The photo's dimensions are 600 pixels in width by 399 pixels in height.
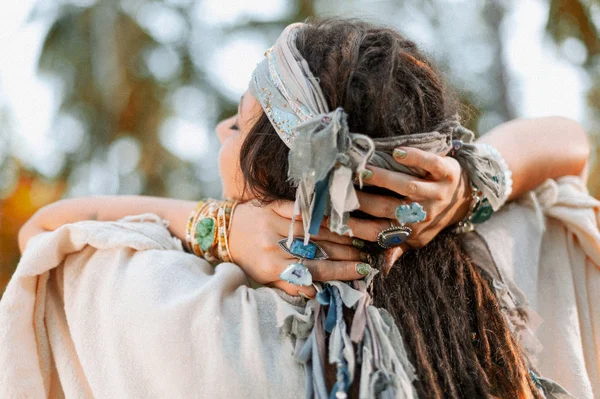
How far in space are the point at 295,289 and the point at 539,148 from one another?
1.01 m

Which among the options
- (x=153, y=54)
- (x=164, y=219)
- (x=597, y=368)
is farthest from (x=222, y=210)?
(x=153, y=54)

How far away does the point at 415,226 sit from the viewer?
5.45ft

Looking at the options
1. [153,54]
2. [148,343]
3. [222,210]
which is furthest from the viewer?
[153,54]

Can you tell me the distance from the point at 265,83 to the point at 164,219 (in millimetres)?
583

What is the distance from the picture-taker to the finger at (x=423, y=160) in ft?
5.00

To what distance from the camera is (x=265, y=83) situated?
1652 mm

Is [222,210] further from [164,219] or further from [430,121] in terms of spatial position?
[430,121]

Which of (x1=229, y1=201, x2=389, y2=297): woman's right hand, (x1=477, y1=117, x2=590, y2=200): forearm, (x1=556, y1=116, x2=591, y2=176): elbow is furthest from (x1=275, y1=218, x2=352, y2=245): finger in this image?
(x1=556, y1=116, x2=591, y2=176): elbow

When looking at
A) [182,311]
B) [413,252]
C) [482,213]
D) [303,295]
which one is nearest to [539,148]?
[482,213]

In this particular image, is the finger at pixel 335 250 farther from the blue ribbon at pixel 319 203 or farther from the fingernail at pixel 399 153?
the fingernail at pixel 399 153

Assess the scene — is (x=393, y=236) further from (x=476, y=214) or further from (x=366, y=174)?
(x=476, y=214)

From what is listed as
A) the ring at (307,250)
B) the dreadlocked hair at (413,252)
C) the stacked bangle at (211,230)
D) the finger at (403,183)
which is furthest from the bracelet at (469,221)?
the stacked bangle at (211,230)

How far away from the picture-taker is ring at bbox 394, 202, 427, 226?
1557mm

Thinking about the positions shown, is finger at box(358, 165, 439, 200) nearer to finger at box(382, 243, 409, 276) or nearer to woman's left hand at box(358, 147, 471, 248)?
woman's left hand at box(358, 147, 471, 248)
